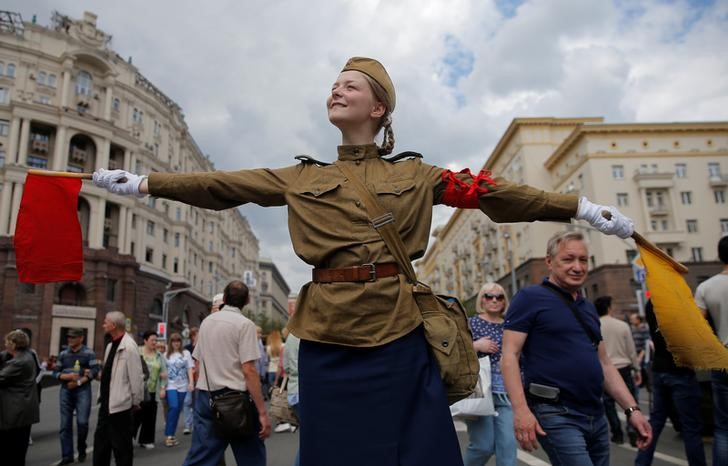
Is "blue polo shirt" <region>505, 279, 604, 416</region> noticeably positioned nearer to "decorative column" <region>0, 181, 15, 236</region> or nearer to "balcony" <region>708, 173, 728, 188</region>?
"decorative column" <region>0, 181, 15, 236</region>

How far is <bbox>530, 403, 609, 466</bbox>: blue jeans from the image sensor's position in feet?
10.9

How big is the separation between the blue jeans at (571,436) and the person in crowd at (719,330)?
1.68 m

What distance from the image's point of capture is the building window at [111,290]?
43312 mm

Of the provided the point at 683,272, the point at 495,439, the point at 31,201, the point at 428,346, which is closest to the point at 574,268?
the point at 683,272

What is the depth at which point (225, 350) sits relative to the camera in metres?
5.19

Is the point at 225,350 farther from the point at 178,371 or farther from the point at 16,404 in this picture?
the point at 178,371

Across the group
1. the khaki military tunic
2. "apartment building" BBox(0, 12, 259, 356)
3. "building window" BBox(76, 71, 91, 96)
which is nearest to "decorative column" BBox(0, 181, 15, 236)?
"apartment building" BBox(0, 12, 259, 356)

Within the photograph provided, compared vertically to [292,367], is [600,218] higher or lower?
higher

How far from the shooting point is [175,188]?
7.66ft

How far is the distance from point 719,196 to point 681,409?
48.6 m

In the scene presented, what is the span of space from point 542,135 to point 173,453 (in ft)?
169

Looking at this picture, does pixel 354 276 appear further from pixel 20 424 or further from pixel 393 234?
pixel 20 424

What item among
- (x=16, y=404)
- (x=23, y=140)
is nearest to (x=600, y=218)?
(x=16, y=404)

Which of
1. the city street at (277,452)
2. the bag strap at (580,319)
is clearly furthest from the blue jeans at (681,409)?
the bag strap at (580,319)
